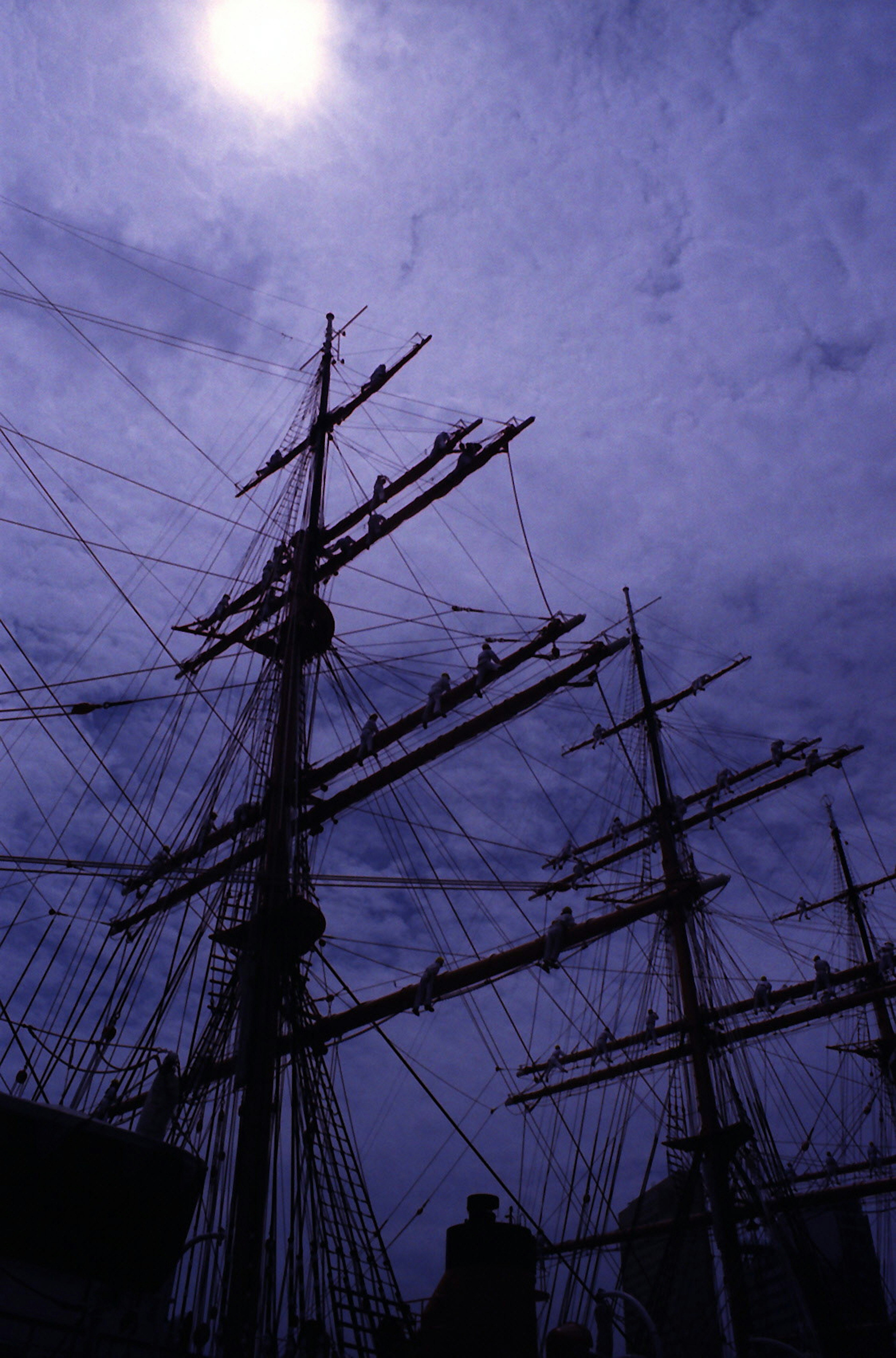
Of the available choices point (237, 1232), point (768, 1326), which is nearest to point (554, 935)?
point (237, 1232)

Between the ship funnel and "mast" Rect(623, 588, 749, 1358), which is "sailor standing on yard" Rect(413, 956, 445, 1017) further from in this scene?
"mast" Rect(623, 588, 749, 1358)

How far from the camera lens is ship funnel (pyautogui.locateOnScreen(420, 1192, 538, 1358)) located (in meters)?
9.41

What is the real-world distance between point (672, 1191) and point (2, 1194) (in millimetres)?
24044

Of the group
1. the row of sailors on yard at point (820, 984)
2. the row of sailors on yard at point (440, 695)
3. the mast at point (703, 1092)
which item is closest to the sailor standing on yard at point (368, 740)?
the row of sailors on yard at point (440, 695)

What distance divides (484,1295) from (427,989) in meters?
3.69

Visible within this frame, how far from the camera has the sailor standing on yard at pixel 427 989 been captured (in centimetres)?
1236

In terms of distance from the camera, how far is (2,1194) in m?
6.82

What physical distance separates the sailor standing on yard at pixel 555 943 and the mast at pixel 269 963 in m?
3.37

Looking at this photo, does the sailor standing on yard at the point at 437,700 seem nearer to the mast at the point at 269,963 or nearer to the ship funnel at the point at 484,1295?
the mast at the point at 269,963

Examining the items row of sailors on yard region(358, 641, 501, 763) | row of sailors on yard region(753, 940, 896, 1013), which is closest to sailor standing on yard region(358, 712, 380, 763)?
row of sailors on yard region(358, 641, 501, 763)

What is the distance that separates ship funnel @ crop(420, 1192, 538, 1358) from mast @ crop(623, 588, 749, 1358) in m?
7.41

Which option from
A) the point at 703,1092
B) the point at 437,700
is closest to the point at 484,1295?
the point at 437,700

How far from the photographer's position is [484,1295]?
9.62 m

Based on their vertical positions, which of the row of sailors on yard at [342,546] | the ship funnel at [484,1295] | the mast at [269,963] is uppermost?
the row of sailors on yard at [342,546]
